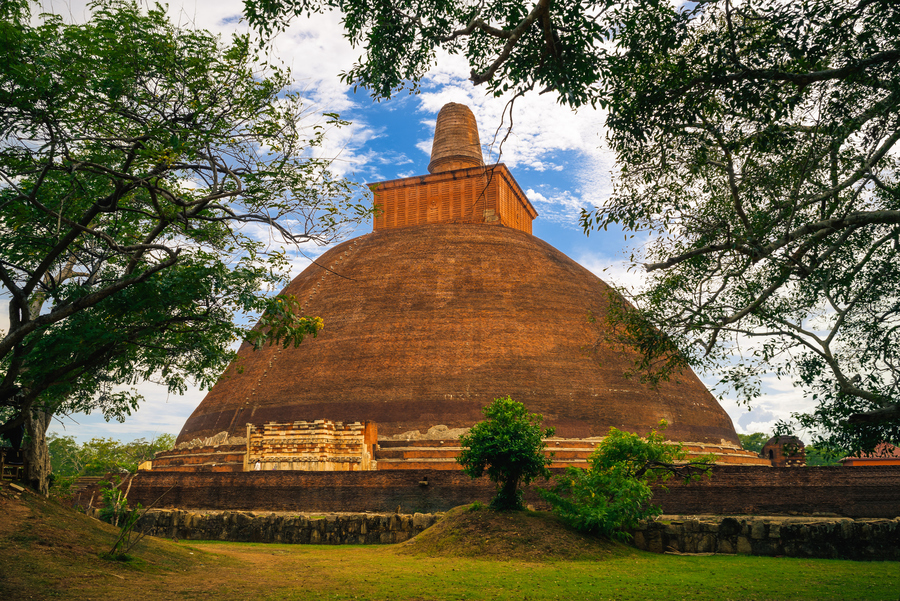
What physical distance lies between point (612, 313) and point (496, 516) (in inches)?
153

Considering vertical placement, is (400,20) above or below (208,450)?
above

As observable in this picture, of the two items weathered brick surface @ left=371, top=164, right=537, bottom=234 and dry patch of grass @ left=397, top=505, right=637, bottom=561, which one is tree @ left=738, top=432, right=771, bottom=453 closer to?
weathered brick surface @ left=371, top=164, right=537, bottom=234

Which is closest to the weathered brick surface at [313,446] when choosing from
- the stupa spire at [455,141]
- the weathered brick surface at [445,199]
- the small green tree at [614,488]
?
the small green tree at [614,488]

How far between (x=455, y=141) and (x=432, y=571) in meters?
24.0

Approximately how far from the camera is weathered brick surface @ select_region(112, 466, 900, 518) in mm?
15398

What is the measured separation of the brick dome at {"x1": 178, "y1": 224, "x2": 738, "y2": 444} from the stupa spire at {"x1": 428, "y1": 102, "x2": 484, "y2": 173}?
5423mm

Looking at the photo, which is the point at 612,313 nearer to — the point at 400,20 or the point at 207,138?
the point at 400,20

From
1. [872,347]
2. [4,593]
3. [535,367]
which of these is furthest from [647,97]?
[535,367]

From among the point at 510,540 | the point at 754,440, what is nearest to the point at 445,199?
the point at 510,540

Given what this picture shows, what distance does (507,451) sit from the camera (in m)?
10.3

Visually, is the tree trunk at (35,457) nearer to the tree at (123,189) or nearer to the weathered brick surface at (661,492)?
the tree at (123,189)

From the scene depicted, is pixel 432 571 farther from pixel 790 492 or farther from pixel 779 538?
pixel 790 492

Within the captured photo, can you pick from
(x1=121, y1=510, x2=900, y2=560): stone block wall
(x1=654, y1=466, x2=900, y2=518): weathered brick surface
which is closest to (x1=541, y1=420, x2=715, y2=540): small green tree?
(x1=121, y1=510, x2=900, y2=560): stone block wall

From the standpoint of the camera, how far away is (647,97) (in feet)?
23.5
